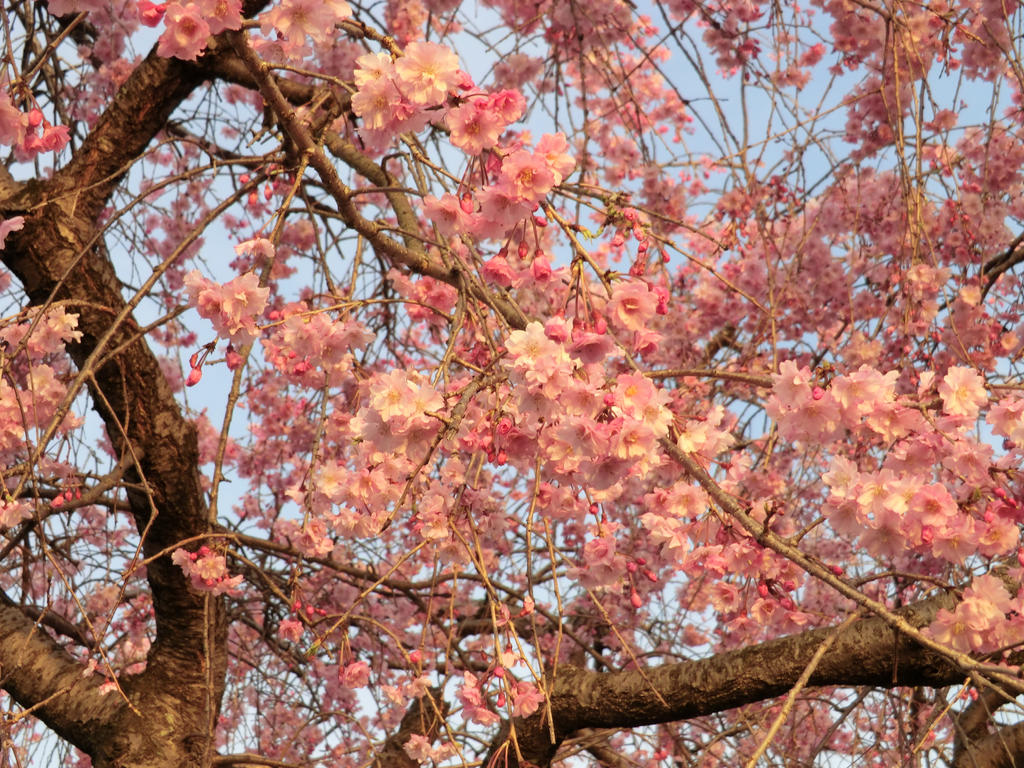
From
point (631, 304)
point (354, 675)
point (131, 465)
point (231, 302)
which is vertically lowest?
point (354, 675)

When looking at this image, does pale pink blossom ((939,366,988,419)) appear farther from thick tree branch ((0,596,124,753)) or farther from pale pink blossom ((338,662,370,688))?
thick tree branch ((0,596,124,753))

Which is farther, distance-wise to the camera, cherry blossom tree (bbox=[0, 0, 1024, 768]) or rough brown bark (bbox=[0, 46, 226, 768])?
rough brown bark (bbox=[0, 46, 226, 768])

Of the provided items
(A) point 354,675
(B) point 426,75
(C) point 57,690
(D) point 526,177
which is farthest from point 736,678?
(C) point 57,690

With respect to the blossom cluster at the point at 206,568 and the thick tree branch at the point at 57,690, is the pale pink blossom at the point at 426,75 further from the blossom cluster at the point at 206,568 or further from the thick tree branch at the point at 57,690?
the thick tree branch at the point at 57,690

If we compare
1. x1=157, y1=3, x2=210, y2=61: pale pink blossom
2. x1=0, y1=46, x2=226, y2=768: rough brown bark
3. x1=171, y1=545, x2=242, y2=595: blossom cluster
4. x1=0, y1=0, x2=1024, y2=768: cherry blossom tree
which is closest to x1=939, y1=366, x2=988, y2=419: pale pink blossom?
x1=0, y1=0, x2=1024, y2=768: cherry blossom tree

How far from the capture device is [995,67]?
3527 millimetres

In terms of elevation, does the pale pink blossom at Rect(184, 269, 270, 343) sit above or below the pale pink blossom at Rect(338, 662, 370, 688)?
above

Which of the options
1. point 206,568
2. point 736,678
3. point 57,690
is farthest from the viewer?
point 57,690

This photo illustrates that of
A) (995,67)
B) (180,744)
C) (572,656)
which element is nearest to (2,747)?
(180,744)

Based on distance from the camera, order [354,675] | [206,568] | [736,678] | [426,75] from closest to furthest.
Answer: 1. [426,75]
2. [206,568]
3. [354,675]
4. [736,678]

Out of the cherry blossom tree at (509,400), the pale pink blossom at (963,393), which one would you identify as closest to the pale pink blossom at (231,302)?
the cherry blossom tree at (509,400)

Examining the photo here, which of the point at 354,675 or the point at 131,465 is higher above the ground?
the point at 131,465

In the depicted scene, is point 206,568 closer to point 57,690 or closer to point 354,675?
point 354,675

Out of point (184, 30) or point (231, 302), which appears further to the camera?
point (231, 302)
